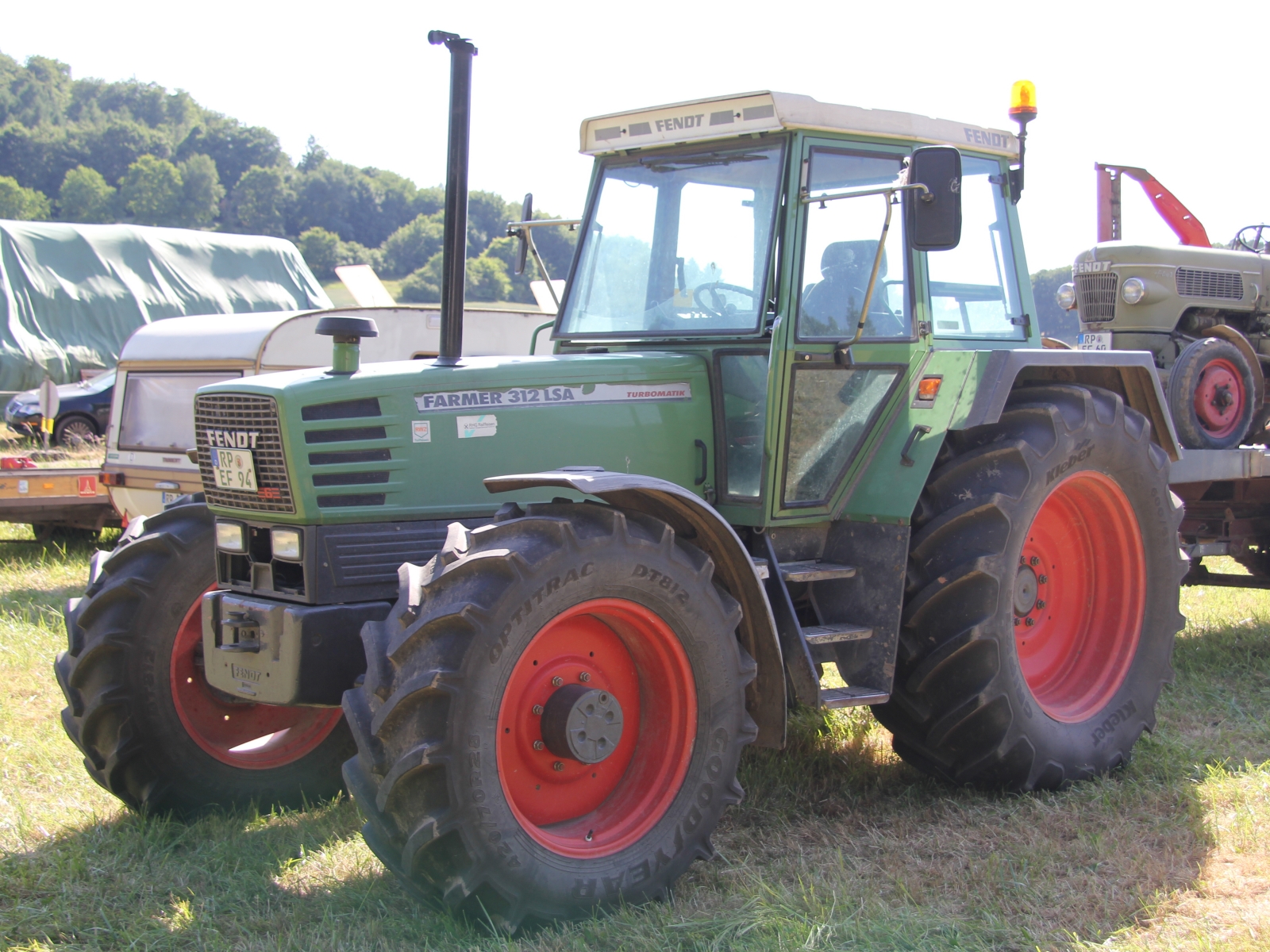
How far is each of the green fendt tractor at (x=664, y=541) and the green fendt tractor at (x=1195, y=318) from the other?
2.06 m

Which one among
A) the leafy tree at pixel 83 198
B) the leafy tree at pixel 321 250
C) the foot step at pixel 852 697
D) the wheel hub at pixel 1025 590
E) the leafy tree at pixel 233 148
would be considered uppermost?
the leafy tree at pixel 233 148

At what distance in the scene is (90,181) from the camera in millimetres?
64062

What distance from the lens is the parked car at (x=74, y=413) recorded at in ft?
57.1

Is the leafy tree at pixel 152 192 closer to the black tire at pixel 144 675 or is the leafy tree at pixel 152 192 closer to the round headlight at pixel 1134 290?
the round headlight at pixel 1134 290

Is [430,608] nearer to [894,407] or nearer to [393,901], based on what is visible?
[393,901]

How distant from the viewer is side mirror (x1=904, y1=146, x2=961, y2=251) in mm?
3869

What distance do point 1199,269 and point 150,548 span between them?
6.65 metres

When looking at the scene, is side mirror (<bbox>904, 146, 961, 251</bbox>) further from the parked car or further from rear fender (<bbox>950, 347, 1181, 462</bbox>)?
the parked car

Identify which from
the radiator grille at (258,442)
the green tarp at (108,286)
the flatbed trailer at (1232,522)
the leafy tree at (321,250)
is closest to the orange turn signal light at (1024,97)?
the flatbed trailer at (1232,522)

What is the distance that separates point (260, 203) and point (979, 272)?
3006 inches

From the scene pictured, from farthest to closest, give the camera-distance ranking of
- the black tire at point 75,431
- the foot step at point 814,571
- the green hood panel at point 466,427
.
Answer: the black tire at point 75,431
the foot step at point 814,571
the green hood panel at point 466,427

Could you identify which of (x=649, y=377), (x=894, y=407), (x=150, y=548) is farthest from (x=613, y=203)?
(x=150, y=548)

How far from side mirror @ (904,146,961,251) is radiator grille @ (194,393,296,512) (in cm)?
219

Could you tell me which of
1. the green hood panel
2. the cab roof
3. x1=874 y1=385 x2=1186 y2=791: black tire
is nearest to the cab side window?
the cab roof
